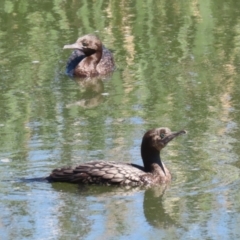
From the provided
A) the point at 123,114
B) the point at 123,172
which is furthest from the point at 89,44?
the point at 123,172

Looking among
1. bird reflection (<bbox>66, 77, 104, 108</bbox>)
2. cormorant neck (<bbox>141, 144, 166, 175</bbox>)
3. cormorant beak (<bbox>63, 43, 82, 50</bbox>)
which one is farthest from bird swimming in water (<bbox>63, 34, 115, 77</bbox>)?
cormorant neck (<bbox>141, 144, 166, 175</bbox>)

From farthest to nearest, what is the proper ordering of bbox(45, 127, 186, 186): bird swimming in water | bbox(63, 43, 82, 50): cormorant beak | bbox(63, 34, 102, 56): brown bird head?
bbox(63, 34, 102, 56): brown bird head < bbox(63, 43, 82, 50): cormorant beak < bbox(45, 127, 186, 186): bird swimming in water

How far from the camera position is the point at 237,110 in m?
12.7

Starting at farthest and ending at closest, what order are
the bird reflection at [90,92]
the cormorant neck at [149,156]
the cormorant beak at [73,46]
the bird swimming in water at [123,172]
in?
the cormorant beak at [73,46], the bird reflection at [90,92], the cormorant neck at [149,156], the bird swimming in water at [123,172]

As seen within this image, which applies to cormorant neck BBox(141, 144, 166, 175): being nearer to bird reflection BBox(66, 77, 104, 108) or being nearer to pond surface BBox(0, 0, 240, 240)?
pond surface BBox(0, 0, 240, 240)

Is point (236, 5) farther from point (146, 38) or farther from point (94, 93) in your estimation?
point (94, 93)

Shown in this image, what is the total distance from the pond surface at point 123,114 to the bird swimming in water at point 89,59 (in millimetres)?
222

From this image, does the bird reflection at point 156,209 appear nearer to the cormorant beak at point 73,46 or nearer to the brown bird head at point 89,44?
the cormorant beak at point 73,46

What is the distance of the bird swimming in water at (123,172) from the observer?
402 inches

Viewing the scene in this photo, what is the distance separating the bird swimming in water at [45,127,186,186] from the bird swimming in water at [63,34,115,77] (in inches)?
193

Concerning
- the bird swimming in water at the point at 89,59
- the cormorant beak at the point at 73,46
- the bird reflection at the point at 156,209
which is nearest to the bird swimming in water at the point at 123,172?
the bird reflection at the point at 156,209

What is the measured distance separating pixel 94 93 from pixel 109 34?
353 centimetres

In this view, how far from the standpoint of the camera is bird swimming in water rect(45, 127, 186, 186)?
10.2m

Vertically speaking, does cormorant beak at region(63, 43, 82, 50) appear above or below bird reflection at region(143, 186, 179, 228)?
above
